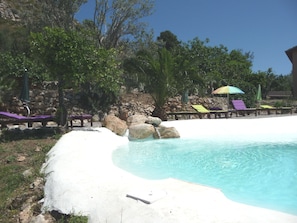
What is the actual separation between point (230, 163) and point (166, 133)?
4038 mm

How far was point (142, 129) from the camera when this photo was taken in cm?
1048

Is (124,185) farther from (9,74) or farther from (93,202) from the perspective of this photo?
(9,74)

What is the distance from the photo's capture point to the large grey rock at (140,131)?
34.1 ft

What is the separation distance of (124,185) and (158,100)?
35.1ft

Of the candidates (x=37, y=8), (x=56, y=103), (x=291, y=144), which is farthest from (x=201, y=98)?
(x=37, y=8)

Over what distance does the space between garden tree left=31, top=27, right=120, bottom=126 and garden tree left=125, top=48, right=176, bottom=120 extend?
4959mm

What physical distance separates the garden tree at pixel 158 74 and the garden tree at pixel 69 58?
4.96m

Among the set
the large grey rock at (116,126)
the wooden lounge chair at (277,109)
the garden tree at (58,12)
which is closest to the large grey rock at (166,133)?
the large grey rock at (116,126)

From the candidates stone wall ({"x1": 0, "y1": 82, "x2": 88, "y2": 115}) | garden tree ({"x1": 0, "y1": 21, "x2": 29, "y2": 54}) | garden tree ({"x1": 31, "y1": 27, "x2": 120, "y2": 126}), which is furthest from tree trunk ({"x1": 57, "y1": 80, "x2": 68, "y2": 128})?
garden tree ({"x1": 0, "y1": 21, "x2": 29, "y2": 54})

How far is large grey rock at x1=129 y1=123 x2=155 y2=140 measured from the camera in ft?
34.1

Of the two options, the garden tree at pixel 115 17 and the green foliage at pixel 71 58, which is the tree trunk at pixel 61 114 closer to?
the green foliage at pixel 71 58

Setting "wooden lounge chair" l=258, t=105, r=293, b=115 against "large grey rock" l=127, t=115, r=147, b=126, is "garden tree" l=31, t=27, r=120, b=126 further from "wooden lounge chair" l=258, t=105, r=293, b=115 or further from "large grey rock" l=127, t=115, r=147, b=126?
"wooden lounge chair" l=258, t=105, r=293, b=115

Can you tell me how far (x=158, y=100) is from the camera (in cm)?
1477

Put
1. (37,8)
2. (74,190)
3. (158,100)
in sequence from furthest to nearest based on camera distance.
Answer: (37,8), (158,100), (74,190)
